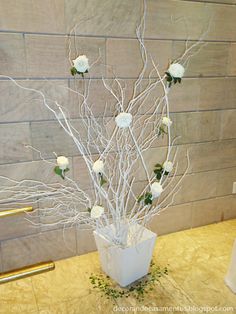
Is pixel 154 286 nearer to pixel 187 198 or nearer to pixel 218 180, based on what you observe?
pixel 187 198

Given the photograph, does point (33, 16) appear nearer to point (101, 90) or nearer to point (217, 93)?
point (101, 90)

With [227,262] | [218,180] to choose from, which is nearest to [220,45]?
[218,180]

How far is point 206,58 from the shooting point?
67.9 inches

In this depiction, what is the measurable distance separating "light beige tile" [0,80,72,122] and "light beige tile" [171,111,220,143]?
2.18ft

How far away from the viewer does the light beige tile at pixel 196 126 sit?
1.77 metres

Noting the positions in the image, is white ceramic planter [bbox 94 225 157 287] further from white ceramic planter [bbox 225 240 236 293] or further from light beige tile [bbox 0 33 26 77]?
light beige tile [bbox 0 33 26 77]

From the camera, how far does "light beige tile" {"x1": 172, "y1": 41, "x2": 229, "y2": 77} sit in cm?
167

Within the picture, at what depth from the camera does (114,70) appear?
1530 millimetres

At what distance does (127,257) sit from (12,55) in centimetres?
108

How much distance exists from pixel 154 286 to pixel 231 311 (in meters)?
0.36

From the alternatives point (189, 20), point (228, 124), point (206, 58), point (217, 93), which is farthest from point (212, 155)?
point (189, 20)

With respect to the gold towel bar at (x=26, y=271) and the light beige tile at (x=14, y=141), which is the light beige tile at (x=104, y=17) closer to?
the light beige tile at (x=14, y=141)

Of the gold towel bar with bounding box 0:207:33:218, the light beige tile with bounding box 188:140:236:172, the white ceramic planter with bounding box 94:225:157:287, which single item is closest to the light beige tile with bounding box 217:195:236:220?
the light beige tile with bounding box 188:140:236:172

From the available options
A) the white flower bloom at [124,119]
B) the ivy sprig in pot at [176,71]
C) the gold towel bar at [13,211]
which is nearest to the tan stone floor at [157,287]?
the gold towel bar at [13,211]
